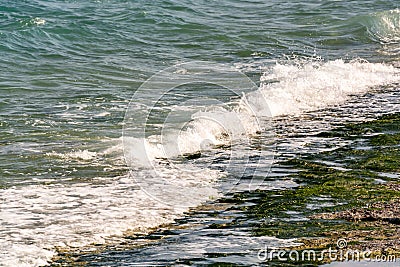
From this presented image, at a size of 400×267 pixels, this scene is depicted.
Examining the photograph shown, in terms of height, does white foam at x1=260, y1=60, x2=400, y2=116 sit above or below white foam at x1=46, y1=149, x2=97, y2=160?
below

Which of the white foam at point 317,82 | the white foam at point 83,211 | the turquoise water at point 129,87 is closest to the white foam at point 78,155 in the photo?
the turquoise water at point 129,87

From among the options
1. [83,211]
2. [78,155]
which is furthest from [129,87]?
[83,211]

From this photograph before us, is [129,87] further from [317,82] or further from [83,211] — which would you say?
[83,211]

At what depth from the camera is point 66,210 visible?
7.13m

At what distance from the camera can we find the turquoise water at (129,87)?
713 cm

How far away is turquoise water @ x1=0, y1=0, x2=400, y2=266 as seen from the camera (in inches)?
281

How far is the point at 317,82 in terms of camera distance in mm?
13367

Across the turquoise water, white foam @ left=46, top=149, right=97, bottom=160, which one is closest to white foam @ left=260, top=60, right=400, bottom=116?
the turquoise water

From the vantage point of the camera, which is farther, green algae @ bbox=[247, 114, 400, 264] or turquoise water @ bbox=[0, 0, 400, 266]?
turquoise water @ bbox=[0, 0, 400, 266]

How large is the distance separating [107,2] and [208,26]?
3930 millimetres

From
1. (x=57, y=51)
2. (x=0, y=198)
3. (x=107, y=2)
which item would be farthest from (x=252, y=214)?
(x=107, y=2)

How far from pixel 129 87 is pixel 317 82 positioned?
3141 millimetres

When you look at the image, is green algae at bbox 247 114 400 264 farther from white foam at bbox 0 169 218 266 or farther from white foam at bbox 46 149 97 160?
white foam at bbox 46 149 97 160

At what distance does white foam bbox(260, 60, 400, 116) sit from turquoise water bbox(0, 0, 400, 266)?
35 millimetres
